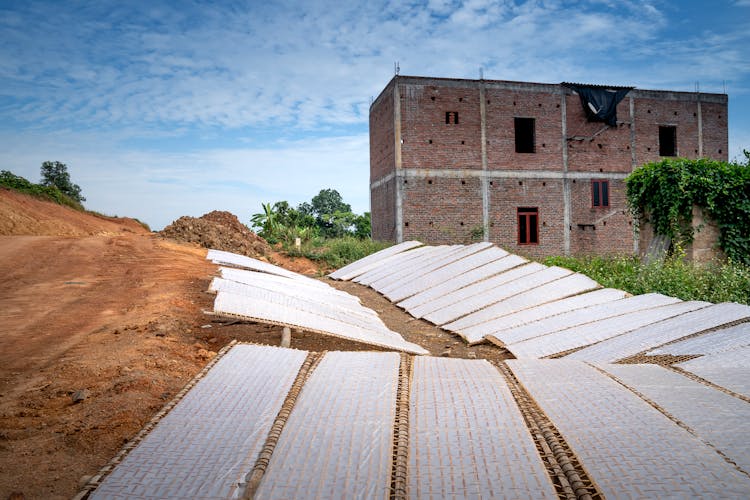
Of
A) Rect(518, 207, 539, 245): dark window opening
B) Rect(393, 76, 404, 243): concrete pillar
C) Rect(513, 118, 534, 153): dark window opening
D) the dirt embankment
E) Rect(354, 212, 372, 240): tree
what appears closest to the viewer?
the dirt embankment

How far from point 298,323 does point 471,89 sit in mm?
14109

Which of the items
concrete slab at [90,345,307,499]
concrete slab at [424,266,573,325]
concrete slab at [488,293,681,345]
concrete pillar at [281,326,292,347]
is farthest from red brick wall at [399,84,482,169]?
concrete slab at [90,345,307,499]

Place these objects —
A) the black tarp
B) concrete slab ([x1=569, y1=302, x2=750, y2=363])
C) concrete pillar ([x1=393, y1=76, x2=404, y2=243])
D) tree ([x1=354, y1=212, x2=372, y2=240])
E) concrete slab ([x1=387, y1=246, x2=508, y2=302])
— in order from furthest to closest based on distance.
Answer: tree ([x1=354, y1=212, x2=372, y2=240]) < the black tarp < concrete pillar ([x1=393, y1=76, x2=404, y2=243]) < concrete slab ([x1=387, y1=246, x2=508, y2=302]) < concrete slab ([x1=569, y1=302, x2=750, y2=363])

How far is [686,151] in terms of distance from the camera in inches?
709

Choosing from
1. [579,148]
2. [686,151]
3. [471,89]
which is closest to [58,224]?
[471,89]

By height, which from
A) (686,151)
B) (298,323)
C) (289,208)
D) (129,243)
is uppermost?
(686,151)

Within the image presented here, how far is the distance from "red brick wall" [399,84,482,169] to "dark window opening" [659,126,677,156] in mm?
7683

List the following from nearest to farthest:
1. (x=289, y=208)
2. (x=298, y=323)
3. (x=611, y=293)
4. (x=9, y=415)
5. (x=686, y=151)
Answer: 1. (x=9, y=415)
2. (x=298, y=323)
3. (x=611, y=293)
4. (x=686, y=151)
5. (x=289, y=208)

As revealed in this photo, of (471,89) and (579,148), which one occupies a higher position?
(471,89)

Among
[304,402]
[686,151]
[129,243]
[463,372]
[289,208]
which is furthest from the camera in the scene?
[289,208]

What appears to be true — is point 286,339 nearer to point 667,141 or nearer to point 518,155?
point 518,155

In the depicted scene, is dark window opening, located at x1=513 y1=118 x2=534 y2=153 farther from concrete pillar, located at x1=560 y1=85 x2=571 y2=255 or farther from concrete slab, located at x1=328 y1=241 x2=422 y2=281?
concrete slab, located at x1=328 y1=241 x2=422 y2=281

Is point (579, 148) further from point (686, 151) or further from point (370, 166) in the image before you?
point (370, 166)

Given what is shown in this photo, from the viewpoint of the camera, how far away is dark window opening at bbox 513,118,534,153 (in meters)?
16.7
